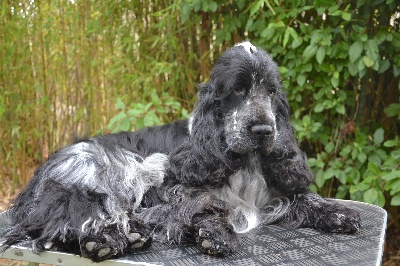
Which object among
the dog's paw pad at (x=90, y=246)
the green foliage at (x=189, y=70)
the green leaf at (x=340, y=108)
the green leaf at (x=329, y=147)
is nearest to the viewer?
the dog's paw pad at (x=90, y=246)

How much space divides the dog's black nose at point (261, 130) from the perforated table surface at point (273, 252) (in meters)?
0.53

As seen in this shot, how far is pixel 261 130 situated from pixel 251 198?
0.54 m

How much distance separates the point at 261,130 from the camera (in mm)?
2482

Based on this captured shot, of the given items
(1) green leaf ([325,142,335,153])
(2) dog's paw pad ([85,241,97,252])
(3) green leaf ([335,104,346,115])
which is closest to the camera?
(2) dog's paw pad ([85,241,97,252])

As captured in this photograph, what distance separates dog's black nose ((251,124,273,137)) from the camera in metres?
2.48

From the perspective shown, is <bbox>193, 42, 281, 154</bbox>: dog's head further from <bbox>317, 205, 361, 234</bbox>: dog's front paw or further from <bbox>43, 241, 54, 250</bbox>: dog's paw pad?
<bbox>43, 241, 54, 250</bbox>: dog's paw pad

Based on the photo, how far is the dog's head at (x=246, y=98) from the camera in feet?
8.24

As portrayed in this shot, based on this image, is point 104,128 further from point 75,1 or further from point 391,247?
point 391,247

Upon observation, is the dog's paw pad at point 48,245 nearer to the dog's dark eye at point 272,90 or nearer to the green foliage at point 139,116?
the dog's dark eye at point 272,90

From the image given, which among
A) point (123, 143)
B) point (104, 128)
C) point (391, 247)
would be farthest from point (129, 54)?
point (391, 247)

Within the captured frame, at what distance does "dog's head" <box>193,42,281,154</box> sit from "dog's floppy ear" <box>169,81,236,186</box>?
0.02 metres

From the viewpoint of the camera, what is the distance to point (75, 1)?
4.90 meters

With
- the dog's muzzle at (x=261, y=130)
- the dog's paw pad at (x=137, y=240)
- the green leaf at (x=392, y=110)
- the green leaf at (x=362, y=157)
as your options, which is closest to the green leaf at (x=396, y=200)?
the green leaf at (x=362, y=157)

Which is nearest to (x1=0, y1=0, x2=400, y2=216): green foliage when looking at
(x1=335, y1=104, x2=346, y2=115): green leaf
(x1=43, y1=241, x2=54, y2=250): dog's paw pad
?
(x1=335, y1=104, x2=346, y2=115): green leaf
